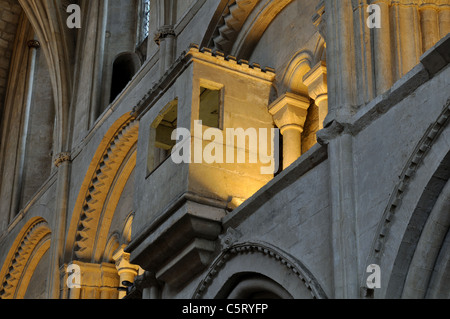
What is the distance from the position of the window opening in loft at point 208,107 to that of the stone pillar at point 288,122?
65 cm

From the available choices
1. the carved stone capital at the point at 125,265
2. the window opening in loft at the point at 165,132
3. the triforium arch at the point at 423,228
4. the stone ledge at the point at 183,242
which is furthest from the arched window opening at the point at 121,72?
the triforium arch at the point at 423,228

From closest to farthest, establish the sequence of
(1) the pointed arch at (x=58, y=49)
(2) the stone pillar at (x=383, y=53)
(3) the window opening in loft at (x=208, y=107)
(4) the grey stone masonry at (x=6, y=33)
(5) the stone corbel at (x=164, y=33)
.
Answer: (2) the stone pillar at (x=383, y=53) → (3) the window opening in loft at (x=208, y=107) → (5) the stone corbel at (x=164, y=33) → (1) the pointed arch at (x=58, y=49) → (4) the grey stone masonry at (x=6, y=33)

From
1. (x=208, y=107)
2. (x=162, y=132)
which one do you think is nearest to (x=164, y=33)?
(x=162, y=132)

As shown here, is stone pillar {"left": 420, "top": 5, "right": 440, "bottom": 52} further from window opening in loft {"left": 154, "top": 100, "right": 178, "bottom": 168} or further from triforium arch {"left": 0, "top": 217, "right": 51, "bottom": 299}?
triforium arch {"left": 0, "top": 217, "right": 51, "bottom": 299}

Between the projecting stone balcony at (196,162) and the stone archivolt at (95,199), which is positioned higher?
the stone archivolt at (95,199)

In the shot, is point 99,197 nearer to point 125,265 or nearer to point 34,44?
point 125,265

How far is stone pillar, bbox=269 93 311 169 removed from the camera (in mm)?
11203

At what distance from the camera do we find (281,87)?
1153cm

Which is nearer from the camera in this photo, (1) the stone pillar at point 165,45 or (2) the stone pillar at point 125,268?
(1) the stone pillar at point 165,45

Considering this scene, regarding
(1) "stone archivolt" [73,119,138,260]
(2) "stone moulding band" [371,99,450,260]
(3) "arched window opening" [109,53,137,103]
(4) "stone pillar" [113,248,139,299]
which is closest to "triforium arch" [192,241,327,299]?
(2) "stone moulding band" [371,99,450,260]

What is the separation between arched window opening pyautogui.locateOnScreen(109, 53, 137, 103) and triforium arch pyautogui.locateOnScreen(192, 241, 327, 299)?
8.02 metres

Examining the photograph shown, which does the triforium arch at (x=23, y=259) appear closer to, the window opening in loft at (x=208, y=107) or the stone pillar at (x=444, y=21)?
the window opening in loft at (x=208, y=107)

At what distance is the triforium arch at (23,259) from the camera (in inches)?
713

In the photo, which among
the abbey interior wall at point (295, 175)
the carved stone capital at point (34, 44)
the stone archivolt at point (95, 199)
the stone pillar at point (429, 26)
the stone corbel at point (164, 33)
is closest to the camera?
the abbey interior wall at point (295, 175)
